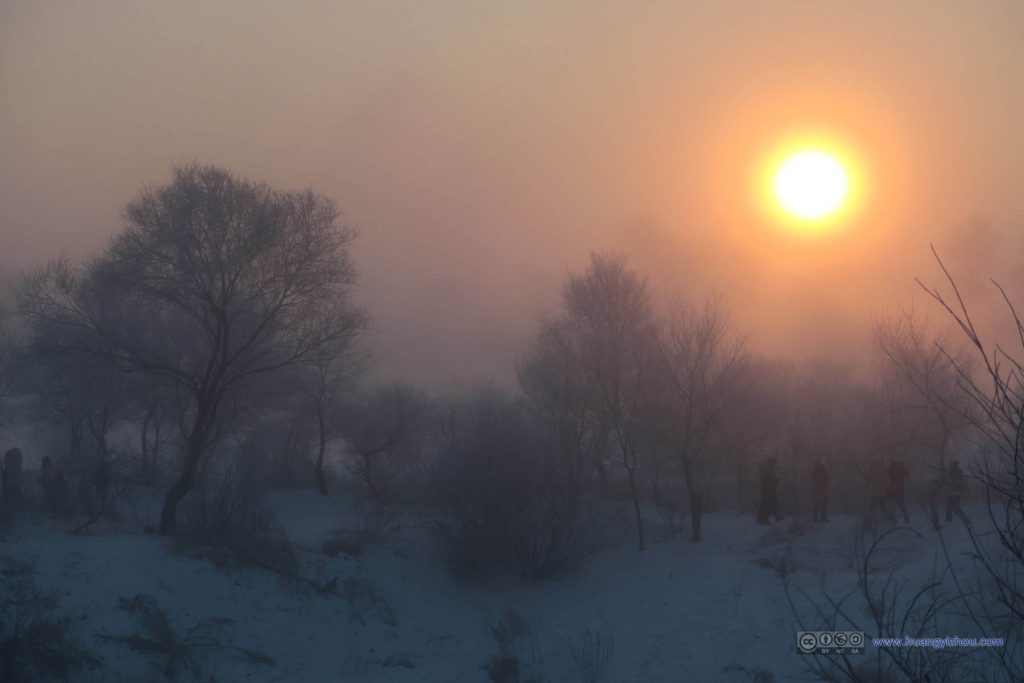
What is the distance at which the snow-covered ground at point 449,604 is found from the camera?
17.3 m

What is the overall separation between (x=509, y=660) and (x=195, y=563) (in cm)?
757

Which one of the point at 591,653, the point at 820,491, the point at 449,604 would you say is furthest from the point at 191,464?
the point at 820,491

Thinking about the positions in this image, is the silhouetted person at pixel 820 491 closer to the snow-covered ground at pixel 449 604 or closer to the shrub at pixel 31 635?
the snow-covered ground at pixel 449 604

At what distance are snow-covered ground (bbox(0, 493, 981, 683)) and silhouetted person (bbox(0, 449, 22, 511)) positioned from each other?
1.28 metres

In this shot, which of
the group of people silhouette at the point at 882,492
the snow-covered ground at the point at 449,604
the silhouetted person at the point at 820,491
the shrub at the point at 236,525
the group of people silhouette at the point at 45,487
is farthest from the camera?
the silhouetted person at the point at 820,491

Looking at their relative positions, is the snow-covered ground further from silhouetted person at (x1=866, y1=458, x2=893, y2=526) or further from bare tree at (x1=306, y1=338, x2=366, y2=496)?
bare tree at (x1=306, y1=338, x2=366, y2=496)

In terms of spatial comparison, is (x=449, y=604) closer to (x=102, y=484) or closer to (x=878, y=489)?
(x=102, y=484)

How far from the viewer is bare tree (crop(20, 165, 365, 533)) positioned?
20156 millimetres

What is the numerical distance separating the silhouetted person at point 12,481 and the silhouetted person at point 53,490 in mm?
758

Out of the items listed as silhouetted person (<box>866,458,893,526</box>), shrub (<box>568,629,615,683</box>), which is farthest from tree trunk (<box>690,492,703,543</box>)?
shrub (<box>568,629,615,683</box>)

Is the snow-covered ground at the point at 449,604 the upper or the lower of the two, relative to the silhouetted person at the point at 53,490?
lower

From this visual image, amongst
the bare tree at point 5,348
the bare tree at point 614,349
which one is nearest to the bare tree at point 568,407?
the bare tree at point 614,349

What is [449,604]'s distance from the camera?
23.3m

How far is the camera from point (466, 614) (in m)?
22.9
